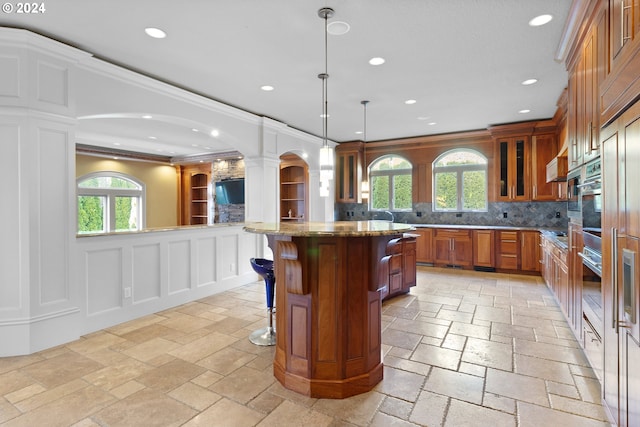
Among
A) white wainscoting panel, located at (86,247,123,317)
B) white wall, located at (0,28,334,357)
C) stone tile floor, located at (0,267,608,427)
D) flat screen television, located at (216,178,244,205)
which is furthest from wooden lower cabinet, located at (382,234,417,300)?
flat screen television, located at (216,178,244,205)

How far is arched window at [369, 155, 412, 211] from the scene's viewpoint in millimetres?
7609

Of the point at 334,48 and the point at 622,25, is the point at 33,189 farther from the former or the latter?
the point at 622,25

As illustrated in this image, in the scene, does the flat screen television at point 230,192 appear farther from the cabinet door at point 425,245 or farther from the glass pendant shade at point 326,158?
the glass pendant shade at point 326,158

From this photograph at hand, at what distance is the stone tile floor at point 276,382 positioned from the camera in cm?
205

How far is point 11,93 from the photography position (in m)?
2.82

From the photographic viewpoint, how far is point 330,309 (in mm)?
2295

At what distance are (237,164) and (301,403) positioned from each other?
7.49m

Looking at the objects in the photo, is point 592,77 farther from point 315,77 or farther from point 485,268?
point 485,268

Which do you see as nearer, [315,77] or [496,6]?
[496,6]

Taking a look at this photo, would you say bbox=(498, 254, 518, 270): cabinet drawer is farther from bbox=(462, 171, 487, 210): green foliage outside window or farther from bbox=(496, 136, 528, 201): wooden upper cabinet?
bbox=(462, 171, 487, 210): green foliage outside window

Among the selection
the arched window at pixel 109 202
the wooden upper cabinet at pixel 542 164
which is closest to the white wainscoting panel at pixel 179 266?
the arched window at pixel 109 202

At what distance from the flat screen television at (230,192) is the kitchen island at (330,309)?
22.1ft

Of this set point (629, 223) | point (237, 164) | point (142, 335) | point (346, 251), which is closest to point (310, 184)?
point (237, 164)

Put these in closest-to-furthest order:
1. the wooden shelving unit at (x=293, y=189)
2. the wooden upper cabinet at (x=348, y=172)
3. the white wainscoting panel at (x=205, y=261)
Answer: the white wainscoting panel at (x=205, y=261) → the wooden upper cabinet at (x=348, y=172) → the wooden shelving unit at (x=293, y=189)
